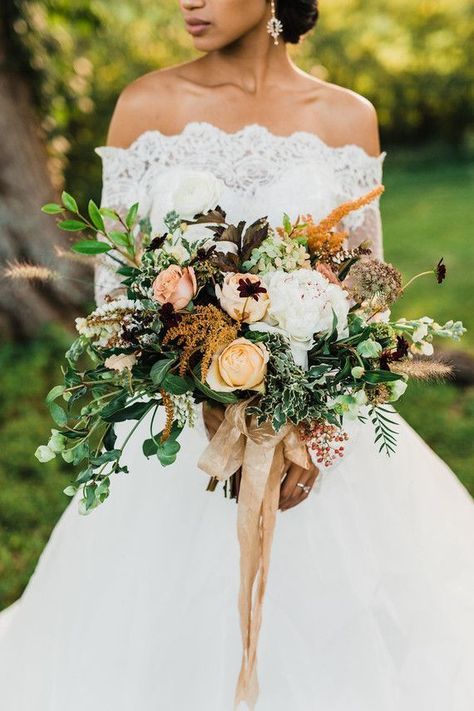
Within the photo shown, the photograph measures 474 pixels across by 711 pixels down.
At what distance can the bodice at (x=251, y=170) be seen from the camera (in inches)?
111

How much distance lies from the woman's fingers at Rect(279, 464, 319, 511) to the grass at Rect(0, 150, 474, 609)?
1.11m

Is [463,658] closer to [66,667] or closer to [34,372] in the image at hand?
[66,667]

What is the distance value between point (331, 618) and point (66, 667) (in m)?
0.82

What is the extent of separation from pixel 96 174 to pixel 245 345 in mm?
6314

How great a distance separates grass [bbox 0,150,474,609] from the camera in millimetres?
4234

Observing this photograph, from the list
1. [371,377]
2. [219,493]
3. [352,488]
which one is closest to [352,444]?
[352,488]

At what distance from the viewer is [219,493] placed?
2.64 m

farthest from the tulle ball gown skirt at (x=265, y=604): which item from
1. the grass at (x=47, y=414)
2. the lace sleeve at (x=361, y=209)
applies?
the grass at (x=47, y=414)

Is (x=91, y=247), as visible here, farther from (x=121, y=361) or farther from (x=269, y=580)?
(x=269, y=580)

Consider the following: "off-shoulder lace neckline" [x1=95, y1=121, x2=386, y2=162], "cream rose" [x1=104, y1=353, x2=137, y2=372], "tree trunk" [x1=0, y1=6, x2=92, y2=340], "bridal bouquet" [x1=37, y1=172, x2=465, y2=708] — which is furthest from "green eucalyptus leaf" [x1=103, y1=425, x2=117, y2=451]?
"tree trunk" [x1=0, y1=6, x2=92, y2=340]

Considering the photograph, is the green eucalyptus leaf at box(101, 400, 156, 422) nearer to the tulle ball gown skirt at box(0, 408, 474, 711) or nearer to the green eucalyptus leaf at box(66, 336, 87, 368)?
the green eucalyptus leaf at box(66, 336, 87, 368)

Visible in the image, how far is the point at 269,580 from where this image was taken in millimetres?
2605

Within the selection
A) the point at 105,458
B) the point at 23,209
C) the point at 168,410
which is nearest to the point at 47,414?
the point at 23,209

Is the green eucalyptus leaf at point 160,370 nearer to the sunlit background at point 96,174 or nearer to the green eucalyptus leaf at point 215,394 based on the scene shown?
the green eucalyptus leaf at point 215,394
